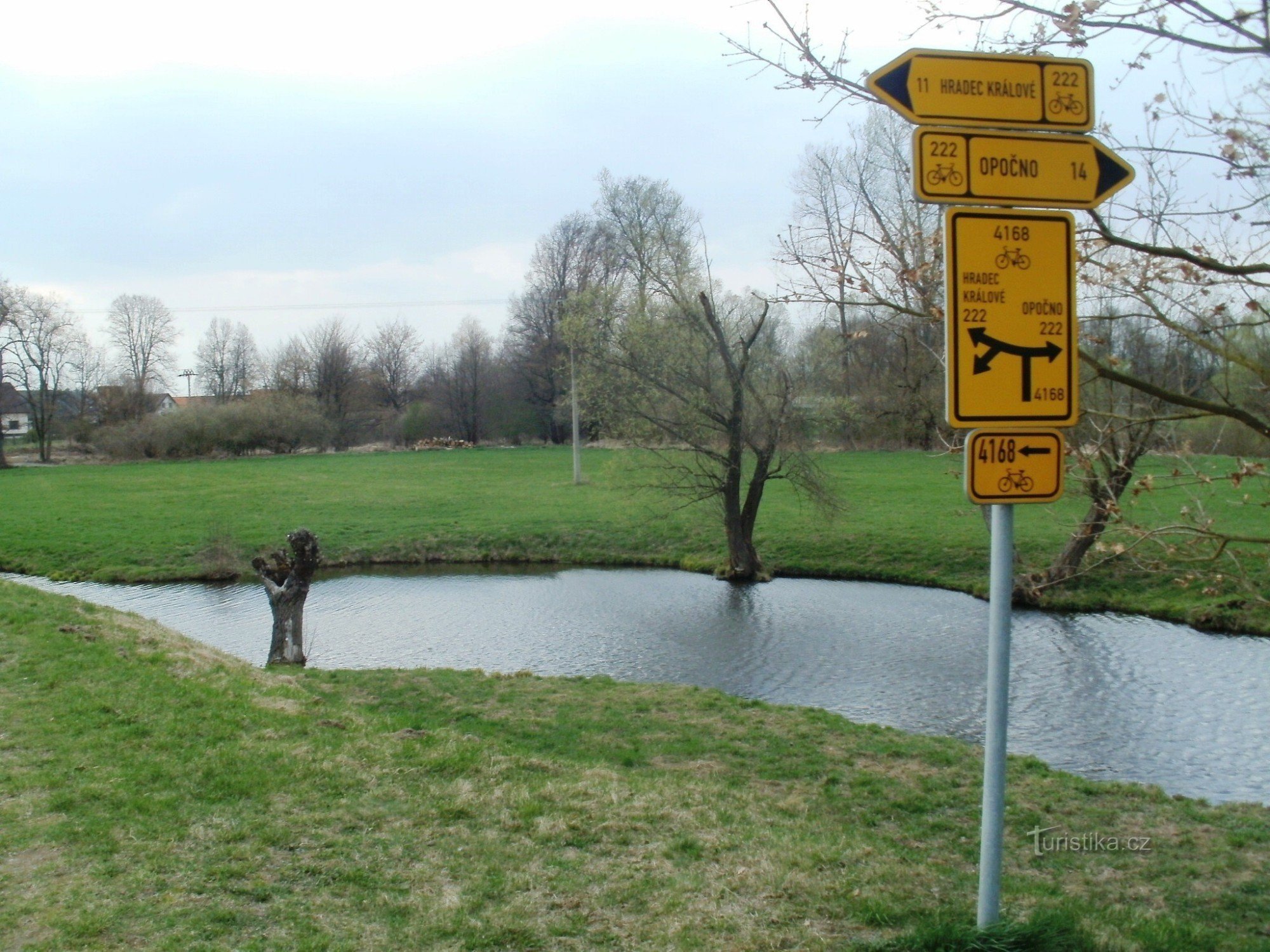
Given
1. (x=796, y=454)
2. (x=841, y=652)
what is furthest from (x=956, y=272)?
(x=796, y=454)

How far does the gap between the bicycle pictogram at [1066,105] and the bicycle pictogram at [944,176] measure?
45 cm

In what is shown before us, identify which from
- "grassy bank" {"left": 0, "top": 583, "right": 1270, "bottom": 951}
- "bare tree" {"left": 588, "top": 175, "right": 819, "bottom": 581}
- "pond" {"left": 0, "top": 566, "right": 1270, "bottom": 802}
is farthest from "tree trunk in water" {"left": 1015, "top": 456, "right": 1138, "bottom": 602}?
"bare tree" {"left": 588, "top": 175, "right": 819, "bottom": 581}

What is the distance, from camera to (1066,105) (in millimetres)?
3268

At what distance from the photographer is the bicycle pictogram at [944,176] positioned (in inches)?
123

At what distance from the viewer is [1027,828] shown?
6.01m

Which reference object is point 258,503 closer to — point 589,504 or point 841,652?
point 589,504

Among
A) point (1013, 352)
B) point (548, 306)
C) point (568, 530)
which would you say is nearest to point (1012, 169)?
point (1013, 352)

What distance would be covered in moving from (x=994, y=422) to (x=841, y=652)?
40.1 ft

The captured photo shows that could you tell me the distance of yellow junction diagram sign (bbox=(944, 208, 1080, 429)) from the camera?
306cm

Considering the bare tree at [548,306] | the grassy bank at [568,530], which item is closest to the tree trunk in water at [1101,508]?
the grassy bank at [568,530]

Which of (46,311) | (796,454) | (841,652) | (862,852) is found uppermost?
(46,311)

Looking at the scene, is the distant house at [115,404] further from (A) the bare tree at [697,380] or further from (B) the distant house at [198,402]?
(A) the bare tree at [697,380]

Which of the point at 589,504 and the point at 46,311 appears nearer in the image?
the point at 589,504

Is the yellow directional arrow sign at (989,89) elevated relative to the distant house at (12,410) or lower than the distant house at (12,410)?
lower
